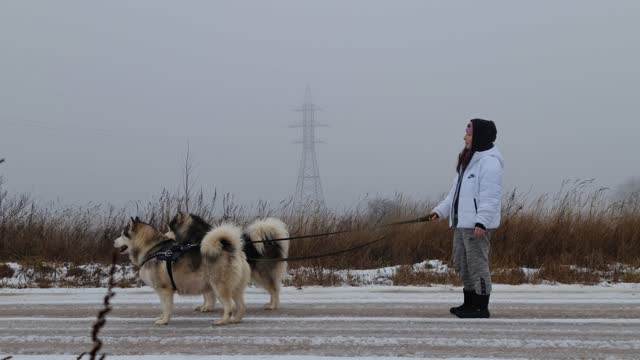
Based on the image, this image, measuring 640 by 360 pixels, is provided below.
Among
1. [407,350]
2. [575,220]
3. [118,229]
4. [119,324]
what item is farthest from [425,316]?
[118,229]

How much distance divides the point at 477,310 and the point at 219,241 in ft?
8.98

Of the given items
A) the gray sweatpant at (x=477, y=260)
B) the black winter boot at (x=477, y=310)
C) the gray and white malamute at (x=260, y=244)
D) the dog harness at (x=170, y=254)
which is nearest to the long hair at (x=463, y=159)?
the gray sweatpant at (x=477, y=260)

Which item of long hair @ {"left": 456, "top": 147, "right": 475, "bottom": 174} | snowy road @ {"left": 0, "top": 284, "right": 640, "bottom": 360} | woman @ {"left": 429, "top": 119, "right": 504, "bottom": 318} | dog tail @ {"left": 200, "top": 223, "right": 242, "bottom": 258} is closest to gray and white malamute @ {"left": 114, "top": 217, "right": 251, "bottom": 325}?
dog tail @ {"left": 200, "top": 223, "right": 242, "bottom": 258}

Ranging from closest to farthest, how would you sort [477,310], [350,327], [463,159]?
1. [350,327]
2. [477,310]
3. [463,159]

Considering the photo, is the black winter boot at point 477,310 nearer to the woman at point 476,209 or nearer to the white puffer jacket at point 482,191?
the woman at point 476,209

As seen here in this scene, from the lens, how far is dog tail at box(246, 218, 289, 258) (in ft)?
24.0

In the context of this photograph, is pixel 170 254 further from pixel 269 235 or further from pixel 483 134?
pixel 483 134

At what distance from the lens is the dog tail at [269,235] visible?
7.30 metres

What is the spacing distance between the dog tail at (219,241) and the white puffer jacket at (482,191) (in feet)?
7.54

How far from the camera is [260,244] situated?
23.9 ft

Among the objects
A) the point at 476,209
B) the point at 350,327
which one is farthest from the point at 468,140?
the point at 350,327

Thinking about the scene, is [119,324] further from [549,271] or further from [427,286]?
[549,271]

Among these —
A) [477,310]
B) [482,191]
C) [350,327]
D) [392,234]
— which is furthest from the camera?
[392,234]

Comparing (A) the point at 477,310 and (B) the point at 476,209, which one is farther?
(A) the point at 477,310
